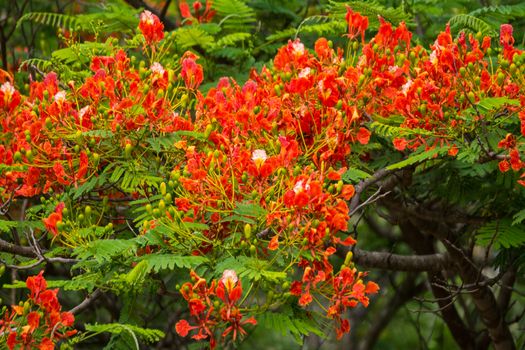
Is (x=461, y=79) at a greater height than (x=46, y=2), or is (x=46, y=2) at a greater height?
(x=461, y=79)

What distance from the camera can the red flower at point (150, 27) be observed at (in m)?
4.51

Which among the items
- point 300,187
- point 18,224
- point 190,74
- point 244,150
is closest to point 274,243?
point 300,187

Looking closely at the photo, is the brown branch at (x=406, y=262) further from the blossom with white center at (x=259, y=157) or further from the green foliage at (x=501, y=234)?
the blossom with white center at (x=259, y=157)

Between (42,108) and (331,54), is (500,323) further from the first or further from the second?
(42,108)

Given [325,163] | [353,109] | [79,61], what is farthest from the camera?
[79,61]

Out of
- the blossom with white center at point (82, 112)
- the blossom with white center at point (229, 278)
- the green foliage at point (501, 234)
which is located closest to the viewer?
the blossom with white center at point (229, 278)

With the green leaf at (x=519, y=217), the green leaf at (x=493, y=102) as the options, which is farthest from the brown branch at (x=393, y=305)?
the green leaf at (x=493, y=102)

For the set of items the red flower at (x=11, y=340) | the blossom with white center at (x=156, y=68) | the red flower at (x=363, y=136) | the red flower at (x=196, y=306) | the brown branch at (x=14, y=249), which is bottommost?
the brown branch at (x=14, y=249)

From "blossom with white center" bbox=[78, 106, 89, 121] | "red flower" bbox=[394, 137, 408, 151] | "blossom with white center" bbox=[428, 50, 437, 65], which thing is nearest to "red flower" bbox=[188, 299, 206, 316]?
"blossom with white center" bbox=[78, 106, 89, 121]

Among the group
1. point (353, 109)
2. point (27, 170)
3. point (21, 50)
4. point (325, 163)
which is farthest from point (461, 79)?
point (21, 50)

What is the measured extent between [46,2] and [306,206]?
464cm

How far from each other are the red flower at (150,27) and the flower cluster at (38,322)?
4.63ft

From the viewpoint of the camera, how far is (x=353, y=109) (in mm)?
4098

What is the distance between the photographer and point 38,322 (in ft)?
11.8
